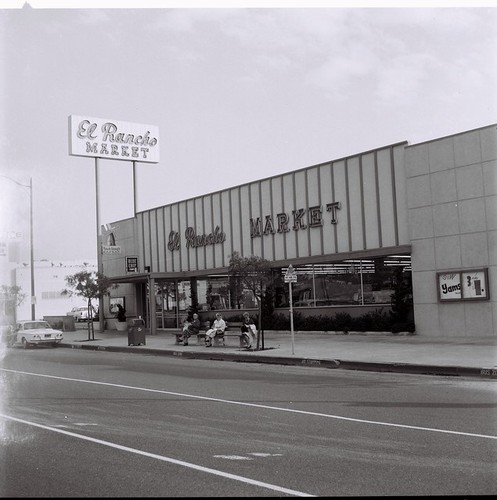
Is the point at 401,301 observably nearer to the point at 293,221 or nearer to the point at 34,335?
the point at 293,221

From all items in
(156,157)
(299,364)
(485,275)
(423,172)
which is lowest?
(299,364)

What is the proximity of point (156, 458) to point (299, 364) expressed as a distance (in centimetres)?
1179

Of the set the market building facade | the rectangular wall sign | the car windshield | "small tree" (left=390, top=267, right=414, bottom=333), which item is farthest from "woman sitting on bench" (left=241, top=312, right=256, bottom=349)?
the car windshield

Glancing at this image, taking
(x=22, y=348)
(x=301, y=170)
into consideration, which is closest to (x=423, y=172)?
(x=301, y=170)

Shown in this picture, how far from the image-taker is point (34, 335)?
97.8 ft

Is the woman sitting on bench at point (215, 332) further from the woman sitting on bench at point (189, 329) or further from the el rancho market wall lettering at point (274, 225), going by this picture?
the el rancho market wall lettering at point (274, 225)

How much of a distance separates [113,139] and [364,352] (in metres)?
25.6

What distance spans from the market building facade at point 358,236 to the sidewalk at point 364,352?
1.77 meters

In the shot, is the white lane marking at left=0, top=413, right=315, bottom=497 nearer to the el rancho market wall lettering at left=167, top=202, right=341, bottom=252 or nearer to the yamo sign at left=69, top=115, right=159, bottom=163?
the el rancho market wall lettering at left=167, top=202, right=341, bottom=252

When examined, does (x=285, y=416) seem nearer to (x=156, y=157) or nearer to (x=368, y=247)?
(x=368, y=247)

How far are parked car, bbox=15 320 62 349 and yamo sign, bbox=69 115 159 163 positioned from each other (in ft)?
34.5

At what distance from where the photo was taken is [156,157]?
138 feet

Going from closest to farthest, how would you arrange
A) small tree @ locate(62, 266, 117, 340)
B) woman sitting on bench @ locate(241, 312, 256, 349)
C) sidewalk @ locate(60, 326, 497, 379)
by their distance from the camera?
sidewalk @ locate(60, 326, 497, 379), woman sitting on bench @ locate(241, 312, 256, 349), small tree @ locate(62, 266, 117, 340)

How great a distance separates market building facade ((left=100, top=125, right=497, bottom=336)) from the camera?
2252 centimetres
